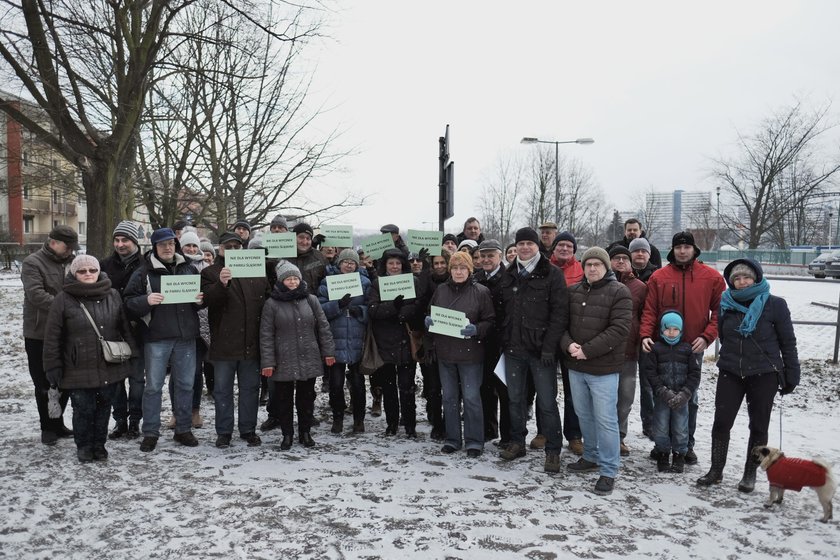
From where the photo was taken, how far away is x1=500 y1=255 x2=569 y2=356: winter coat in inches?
203

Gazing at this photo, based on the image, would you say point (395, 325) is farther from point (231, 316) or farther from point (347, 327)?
point (231, 316)

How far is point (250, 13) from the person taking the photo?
1066cm

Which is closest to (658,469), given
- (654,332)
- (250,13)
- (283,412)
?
(654,332)

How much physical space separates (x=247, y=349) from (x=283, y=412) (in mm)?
743

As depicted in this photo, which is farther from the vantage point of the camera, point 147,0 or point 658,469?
point 147,0

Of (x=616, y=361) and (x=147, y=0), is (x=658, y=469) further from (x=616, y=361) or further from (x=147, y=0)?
(x=147, y=0)

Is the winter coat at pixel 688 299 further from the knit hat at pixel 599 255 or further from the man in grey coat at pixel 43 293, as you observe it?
the man in grey coat at pixel 43 293

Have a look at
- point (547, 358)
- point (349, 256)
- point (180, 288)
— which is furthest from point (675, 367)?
point (180, 288)

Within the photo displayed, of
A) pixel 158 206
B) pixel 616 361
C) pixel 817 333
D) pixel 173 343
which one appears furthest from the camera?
pixel 158 206

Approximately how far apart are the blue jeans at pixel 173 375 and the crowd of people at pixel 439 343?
0.02 m

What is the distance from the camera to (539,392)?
214 inches

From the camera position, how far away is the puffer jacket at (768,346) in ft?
15.5

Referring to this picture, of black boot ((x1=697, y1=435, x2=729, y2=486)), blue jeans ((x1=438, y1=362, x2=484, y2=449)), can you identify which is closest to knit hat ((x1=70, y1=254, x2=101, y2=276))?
blue jeans ((x1=438, y1=362, x2=484, y2=449))

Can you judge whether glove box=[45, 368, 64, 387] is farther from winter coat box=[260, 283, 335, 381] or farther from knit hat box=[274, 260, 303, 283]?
knit hat box=[274, 260, 303, 283]
